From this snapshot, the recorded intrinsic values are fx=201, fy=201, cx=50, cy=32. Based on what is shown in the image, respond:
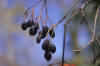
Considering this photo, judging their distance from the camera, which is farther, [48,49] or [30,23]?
[30,23]

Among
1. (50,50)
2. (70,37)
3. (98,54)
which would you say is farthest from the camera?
(70,37)

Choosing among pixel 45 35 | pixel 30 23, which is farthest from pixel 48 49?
pixel 30 23

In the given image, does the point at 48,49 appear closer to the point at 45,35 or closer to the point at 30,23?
the point at 45,35

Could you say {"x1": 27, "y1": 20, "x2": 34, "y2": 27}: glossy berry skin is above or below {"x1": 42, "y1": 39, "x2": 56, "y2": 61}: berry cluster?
above

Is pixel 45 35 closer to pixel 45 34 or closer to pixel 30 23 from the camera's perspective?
pixel 45 34

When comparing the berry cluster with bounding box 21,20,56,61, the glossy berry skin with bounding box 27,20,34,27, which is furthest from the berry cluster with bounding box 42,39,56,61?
the glossy berry skin with bounding box 27,20,34,27

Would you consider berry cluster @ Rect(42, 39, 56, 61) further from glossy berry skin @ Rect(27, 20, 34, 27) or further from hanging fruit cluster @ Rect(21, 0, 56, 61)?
glossy berry skin @ Rect(27, 20, 34, 27)

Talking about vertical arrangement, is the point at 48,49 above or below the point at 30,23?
below

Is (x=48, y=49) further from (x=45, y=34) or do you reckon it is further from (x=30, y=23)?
(x=30, y=23)

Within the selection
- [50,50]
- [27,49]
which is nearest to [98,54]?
[50,50]

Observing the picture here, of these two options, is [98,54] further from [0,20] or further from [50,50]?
[0,20]

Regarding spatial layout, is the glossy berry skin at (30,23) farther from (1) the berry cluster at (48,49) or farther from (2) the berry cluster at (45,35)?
(1) the berry cluster at (48,49)
